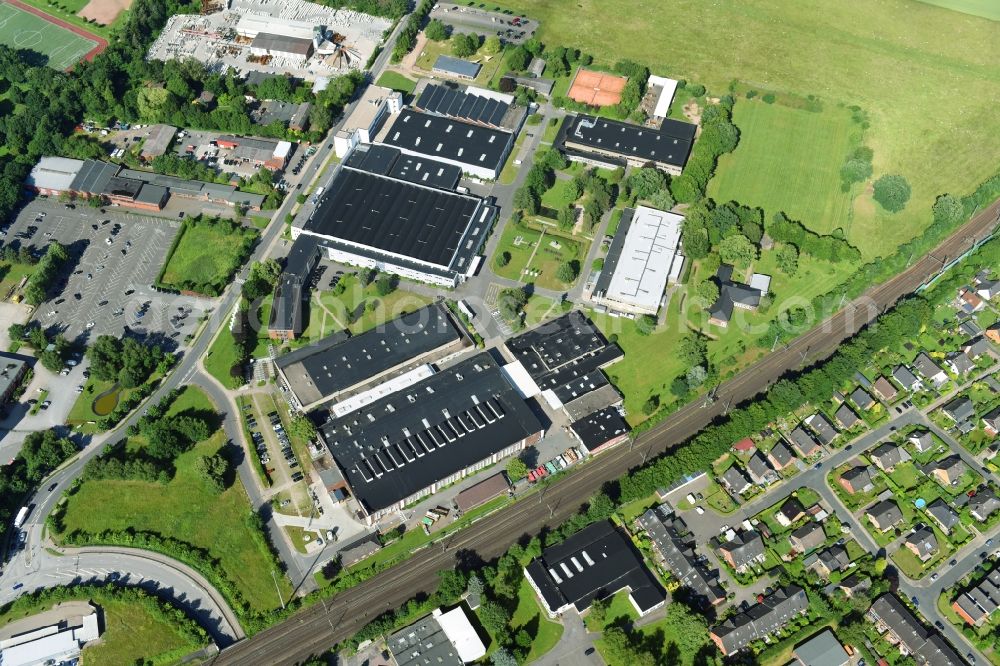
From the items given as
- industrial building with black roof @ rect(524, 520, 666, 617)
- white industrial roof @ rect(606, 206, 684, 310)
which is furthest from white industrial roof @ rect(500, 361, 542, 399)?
industrial building with black roof @ rect(524, 520, 666, 617)

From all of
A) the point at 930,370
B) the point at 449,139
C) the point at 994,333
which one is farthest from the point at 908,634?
the point at 449,139

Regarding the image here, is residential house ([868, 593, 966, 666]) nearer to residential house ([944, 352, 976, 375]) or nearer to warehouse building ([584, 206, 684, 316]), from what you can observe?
residential house ([944, 352, 976, 375])

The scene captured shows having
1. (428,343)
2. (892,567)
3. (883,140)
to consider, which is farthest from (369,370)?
(883,140)

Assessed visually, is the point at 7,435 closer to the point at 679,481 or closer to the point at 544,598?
the point at 544,598

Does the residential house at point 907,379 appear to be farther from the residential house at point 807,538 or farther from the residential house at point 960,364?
the residential house at point 807,538

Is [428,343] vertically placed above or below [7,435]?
below

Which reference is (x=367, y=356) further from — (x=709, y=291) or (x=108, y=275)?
(x=709, y=291)

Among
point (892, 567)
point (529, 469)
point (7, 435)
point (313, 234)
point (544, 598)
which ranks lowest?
point (892, 567)
